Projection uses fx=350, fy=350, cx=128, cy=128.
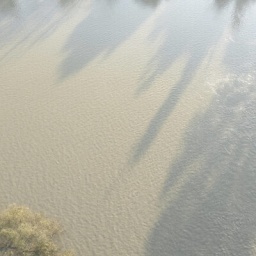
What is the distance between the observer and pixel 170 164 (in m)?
8.43

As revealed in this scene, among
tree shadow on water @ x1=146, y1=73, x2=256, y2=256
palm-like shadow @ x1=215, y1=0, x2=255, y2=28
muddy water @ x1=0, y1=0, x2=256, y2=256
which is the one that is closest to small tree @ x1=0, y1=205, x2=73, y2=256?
muddy water @ x1=0, y1=0, x2=256, y2=256

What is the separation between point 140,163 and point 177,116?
6.50 feet

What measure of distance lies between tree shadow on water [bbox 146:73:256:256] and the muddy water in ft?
0.08

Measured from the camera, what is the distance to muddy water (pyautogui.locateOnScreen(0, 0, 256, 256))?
729 cm

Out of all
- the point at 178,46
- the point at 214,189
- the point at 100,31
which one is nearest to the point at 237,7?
the point at 178,46

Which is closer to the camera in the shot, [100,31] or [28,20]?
[100,31]

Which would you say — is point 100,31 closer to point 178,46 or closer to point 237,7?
point 178,46

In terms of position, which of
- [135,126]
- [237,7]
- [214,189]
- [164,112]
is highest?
[135,126]

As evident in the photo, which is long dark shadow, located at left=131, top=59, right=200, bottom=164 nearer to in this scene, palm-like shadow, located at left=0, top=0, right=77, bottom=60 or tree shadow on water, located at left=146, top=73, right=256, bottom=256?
tree shadow on water, located at left=146, top=73, right=256, bottom=256

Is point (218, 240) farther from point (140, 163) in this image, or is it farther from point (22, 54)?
point (22, 54)

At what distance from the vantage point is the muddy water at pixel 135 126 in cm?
729

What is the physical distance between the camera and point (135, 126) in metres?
9.48

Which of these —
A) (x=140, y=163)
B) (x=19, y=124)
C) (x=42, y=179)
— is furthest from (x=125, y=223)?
(x=19, y=124)

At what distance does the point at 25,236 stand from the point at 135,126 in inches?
162
